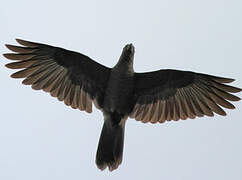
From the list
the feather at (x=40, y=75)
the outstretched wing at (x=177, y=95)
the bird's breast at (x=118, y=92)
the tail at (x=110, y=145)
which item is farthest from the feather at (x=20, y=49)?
the outstretched wing at (x=177, y=95)

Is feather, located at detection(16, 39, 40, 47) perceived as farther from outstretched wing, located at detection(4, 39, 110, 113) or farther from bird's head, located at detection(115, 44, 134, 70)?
bird's head, located at detection(115, 44, 134, 70)

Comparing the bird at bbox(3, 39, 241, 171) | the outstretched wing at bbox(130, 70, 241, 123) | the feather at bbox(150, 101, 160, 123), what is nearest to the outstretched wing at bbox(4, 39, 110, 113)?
the bird at bbox(3, 39, 241, 171)

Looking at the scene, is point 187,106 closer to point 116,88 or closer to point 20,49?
point 116,88

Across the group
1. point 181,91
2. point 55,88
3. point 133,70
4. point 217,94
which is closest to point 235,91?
point 217,94

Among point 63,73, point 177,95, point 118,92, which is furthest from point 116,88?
point 177,95

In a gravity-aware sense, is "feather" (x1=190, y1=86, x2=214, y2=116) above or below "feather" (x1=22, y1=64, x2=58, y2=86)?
below

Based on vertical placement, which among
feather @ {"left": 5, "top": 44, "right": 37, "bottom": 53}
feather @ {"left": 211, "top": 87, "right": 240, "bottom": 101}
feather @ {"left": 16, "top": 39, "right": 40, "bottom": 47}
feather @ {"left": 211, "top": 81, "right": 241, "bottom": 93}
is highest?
feather @ {"left": 16, "top": 39, "right": 40, "bottom": 47}

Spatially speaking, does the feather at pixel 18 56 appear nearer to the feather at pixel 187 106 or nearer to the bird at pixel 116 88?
the bird at pixel 116 88
